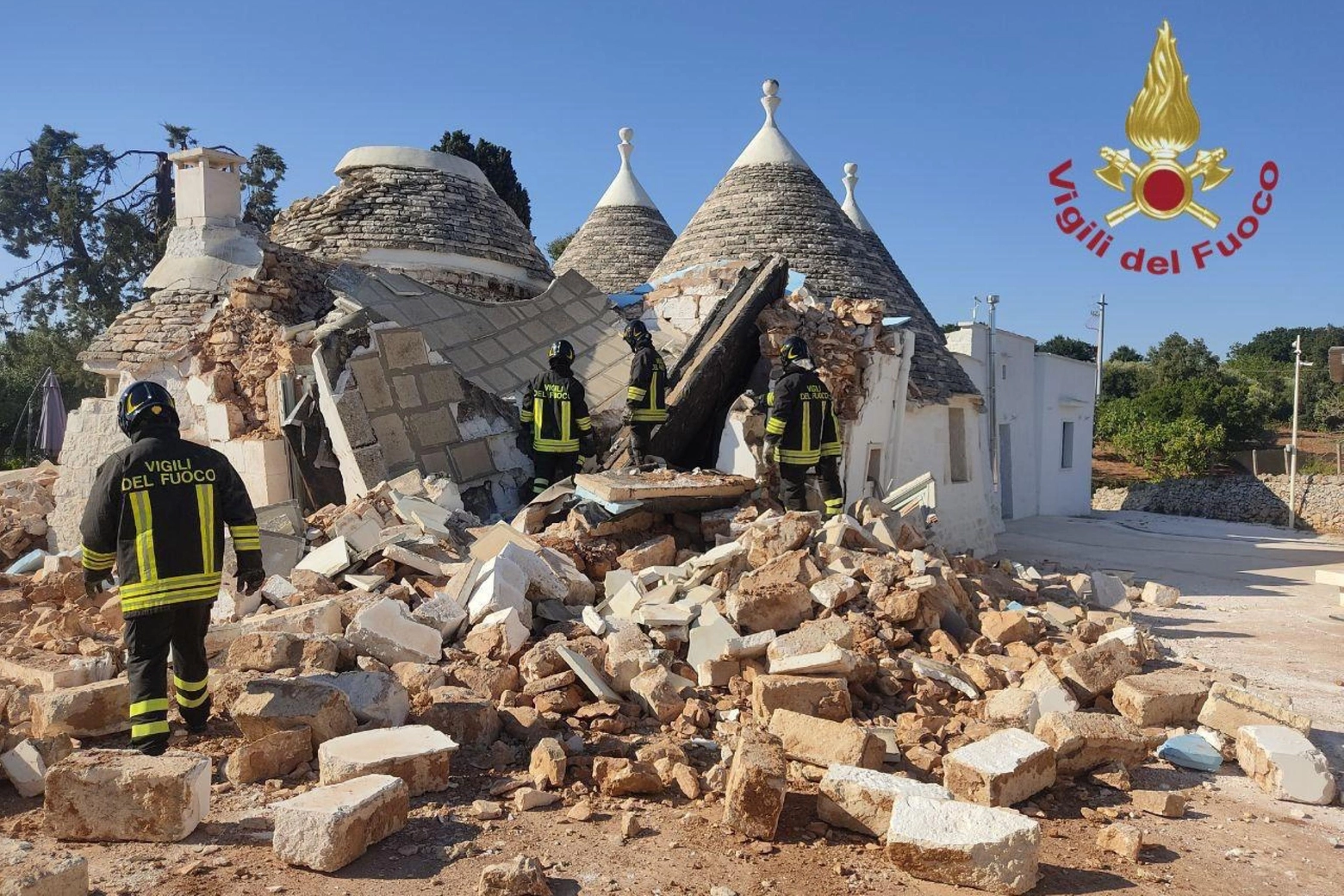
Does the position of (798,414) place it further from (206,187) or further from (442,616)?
(206,187)

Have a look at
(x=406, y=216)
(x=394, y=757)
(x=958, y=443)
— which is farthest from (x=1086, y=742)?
(x=406, y=216)

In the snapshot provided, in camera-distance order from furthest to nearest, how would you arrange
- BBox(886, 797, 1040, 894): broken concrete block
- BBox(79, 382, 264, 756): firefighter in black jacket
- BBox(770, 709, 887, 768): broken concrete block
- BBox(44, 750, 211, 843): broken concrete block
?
BBox(79, 382, 264, 756): firefighter in black jacket
BBox(770, 709, 887, 768): broken concrete block
BBox(44, 750, 211, 843): broken concrete block
BBox(886, 797, 1040, 894): broken concrete block

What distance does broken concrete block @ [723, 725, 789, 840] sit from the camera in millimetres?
3266

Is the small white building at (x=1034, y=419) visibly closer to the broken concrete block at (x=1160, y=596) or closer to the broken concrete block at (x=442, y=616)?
the broken concrete block at (x=1160, y=596)

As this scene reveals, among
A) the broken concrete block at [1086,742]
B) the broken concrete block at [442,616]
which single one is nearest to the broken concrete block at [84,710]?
the broken concrete block at [442,616]

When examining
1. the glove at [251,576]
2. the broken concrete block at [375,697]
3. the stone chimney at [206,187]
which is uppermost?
the stone chimney at [206,187]

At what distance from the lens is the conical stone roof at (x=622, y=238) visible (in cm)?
1717

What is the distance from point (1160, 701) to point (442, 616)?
3.74 meters

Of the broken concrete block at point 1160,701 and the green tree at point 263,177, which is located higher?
the green tree at point 263,177

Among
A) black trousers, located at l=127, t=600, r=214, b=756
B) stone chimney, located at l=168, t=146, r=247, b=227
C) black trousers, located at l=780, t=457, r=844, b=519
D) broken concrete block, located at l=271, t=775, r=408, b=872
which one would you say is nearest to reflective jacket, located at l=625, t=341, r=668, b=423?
black trousers, located at l=780, t=457, r=844, b=519

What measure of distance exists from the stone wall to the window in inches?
387

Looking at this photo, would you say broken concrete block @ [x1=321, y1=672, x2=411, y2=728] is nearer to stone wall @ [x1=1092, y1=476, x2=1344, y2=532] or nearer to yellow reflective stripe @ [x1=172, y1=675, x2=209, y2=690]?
yellow reflective stripe @ [x1=172, y1=675, x2=209, y2=690]

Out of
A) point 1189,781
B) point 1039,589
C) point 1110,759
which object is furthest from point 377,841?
point 1039,589

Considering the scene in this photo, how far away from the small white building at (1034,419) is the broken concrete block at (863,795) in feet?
38.9
